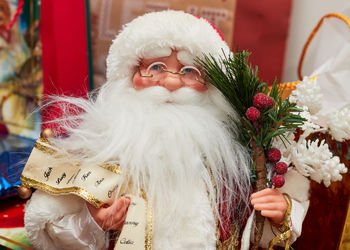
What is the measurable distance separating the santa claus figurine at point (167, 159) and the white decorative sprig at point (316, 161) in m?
0.06

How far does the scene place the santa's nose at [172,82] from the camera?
0.71 meters

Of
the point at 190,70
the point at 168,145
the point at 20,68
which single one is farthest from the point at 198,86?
the point at 20,68

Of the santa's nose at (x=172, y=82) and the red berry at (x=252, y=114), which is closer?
the red berry at (x=252, y=114)

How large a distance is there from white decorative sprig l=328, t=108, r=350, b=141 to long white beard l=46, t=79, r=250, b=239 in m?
0.18

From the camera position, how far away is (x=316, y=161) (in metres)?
0.66

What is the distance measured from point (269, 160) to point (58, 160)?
1.17 feet

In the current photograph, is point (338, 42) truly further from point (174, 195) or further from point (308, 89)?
point (174, 195)

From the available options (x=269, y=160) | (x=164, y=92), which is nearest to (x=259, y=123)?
(x=269, y=160)

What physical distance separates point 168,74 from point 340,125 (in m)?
0.32

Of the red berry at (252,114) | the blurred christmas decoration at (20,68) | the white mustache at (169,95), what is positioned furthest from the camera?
the blurred christmas decoration at (20,68)

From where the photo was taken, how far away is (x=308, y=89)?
72 centimetres

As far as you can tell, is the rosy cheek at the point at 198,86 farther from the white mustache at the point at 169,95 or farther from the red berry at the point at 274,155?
the red berry at the point at 274,155

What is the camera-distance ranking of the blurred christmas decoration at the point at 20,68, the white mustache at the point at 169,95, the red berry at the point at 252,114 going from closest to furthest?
the red berry at the point at 252,114 < the white mustache at the point at 169,95 < the blurred christmas decoration at the point at 20,68

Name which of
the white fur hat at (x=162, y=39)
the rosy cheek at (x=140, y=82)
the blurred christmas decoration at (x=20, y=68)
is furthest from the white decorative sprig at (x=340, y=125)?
the blurred christmas decoration at (x=20, y=68)
